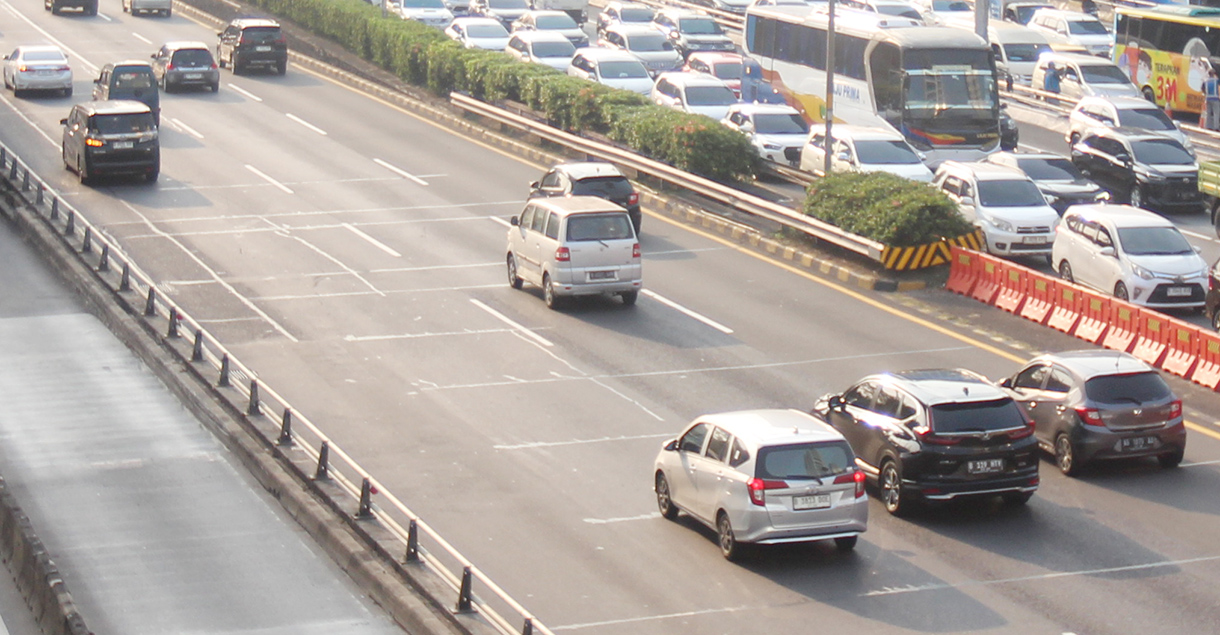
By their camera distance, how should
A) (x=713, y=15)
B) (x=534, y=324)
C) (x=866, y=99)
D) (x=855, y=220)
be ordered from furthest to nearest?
(x=713, y=15) → (x=866, y=99) → (x=855, y=220) → (x=534, y=324)

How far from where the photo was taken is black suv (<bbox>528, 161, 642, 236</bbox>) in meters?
32.0

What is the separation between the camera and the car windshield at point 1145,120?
134 feet

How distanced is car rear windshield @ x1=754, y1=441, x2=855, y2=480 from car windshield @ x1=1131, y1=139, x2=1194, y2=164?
72.2 feet

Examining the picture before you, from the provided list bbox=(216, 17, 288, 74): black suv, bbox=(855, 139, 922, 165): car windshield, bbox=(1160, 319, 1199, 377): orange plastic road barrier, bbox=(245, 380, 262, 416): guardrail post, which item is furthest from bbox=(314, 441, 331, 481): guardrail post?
bbox=(216, 17, 288, 74): black suv

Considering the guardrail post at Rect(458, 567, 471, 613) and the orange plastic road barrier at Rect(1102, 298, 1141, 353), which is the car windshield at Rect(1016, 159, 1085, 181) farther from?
the guardrail post at Rect(458, 567, 471, 613)

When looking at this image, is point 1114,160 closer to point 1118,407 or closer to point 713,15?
point 1118,407

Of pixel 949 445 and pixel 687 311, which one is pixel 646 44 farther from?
pixel 949 445

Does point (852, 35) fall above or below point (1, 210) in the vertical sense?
above

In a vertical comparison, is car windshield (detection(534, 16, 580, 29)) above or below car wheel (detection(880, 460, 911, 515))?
above

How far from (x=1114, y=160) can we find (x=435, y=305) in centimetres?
1703

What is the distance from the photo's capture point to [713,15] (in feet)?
217

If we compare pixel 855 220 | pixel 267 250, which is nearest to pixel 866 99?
pixel 855 220

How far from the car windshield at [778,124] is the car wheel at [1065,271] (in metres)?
12.2

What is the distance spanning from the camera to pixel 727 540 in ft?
56.5
